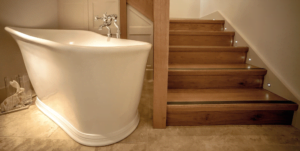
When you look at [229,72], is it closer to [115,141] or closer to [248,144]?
[248,144]

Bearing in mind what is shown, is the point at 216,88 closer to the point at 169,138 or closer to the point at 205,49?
the point at 205,49

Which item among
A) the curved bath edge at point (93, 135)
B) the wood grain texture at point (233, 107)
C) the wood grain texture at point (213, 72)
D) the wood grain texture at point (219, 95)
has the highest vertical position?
the wood grain texture at point (213, 72)

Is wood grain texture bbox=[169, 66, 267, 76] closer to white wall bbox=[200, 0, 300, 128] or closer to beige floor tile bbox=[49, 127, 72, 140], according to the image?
white wall bbox=[200, 0, 300, 128]

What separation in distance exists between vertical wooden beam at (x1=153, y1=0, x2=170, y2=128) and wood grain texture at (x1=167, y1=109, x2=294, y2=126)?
8cm

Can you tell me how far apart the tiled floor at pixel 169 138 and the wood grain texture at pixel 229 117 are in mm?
36

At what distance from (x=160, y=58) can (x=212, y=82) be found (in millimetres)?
635

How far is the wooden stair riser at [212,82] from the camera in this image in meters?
1.49

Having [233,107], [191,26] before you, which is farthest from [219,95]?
[191,26]

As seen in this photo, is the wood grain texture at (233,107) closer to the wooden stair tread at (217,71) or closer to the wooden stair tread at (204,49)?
the wooden stair tread at (217,71)

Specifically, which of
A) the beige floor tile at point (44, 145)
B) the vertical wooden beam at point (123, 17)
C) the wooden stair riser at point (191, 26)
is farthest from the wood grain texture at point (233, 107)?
the vertical wooden beam at point (123, 17)

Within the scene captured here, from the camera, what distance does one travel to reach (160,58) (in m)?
1.12

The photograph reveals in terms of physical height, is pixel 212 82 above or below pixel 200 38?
below

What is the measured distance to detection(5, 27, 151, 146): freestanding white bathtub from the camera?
0.84 meters

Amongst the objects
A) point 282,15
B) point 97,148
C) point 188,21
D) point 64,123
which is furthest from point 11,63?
point 282,15
